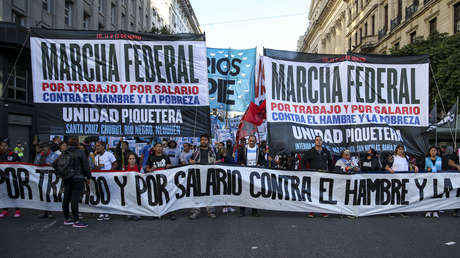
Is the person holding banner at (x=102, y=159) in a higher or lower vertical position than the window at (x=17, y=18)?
lower

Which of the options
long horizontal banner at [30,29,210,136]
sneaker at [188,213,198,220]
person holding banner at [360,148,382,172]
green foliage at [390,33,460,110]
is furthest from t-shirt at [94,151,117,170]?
green foliage at [390,33,460,110]

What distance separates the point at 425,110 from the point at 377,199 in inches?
89.6

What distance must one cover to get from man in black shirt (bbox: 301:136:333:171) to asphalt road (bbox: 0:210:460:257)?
3.36 feet

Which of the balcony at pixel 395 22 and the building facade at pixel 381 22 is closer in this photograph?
the building facade at pixel 381 22

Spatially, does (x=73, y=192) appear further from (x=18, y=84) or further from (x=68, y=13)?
(x=68, y=13)

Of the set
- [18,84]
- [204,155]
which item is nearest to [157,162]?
[204,155]

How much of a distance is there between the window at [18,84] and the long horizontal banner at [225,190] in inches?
496

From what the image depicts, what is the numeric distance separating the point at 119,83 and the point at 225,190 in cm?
300

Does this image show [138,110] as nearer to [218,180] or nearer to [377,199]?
[218,180]

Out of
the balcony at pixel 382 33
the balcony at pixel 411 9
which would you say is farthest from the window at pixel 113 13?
the balcony at pixel 382 33

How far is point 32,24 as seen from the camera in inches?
746

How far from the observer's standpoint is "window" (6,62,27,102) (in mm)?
17281

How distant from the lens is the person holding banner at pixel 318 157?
698 centimetres

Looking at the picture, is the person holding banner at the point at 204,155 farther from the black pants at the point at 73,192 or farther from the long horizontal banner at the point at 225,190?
the black pants at the point at 73,192
